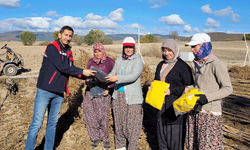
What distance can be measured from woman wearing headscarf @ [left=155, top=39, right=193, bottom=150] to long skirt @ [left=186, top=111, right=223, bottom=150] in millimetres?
229

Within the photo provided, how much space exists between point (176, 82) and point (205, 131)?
741 mm

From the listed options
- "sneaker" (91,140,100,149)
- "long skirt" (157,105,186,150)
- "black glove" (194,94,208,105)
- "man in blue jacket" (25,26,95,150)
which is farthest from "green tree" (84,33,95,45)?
"black glove" (194,94,208,105)

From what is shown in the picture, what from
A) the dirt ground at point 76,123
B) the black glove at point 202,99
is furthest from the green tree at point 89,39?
the black glove at point 202,99

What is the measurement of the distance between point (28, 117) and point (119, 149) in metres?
3.03

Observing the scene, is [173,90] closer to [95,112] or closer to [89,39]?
[95,112]

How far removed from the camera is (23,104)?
5957 millimetres

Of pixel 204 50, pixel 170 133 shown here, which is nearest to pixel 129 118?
pixel 170 133

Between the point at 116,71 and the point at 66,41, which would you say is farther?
the point at 116,71

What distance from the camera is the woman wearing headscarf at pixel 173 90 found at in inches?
101

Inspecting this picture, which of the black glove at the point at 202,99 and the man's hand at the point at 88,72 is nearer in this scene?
the black glove at the point at 202,99

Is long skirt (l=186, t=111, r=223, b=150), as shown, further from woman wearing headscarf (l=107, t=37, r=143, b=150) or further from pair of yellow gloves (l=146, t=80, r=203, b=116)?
woman wearing headscarf (l=107, t=37, r=143, b=150)

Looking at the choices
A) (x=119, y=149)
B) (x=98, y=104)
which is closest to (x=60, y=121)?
(x=98, y=104)

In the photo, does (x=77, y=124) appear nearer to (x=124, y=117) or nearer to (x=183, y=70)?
(x=124, y=117)

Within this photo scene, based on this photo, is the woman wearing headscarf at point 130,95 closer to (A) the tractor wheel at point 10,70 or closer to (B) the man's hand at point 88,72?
(B) the man's hand at point 88,72
